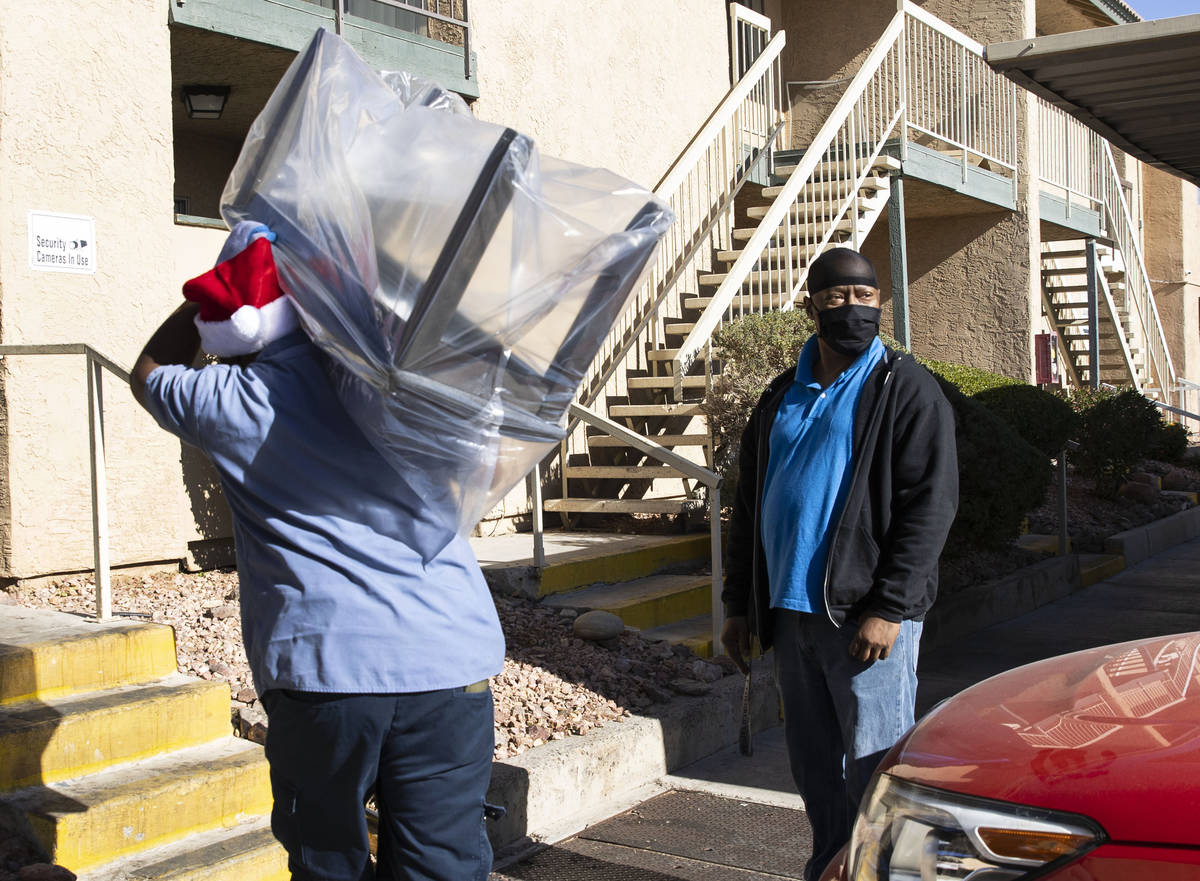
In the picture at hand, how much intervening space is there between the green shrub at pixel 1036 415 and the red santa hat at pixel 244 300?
295 inches

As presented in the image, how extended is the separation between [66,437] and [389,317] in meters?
4.29

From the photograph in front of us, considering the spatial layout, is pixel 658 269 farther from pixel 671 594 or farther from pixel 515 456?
pixel 515 456

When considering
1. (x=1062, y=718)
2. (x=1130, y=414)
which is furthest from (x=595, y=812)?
(x=1130, y=414)

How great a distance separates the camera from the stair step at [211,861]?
3.39 m

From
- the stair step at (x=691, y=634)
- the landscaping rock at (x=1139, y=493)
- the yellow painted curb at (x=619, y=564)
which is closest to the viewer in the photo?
the stair step at (x=691, y=634)

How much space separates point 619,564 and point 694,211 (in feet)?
13.7

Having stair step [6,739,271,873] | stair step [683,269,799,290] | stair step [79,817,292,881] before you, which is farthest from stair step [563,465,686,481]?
stair step [79,817,292,881]

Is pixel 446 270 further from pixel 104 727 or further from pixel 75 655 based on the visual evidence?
pixel 75 655

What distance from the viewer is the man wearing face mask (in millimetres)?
2865

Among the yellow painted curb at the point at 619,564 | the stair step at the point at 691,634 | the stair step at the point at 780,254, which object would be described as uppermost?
the stair step at the point at 780,254

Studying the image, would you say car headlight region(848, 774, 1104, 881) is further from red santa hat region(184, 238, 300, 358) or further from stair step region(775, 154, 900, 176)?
stair step region(775, 154, 900, 176)

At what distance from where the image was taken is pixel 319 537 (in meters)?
2.04

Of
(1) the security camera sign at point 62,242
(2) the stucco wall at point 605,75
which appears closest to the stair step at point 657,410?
(2) the stucco wall at point 605,75

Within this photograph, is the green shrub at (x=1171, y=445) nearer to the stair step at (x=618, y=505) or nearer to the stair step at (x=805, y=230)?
the stair step at (x=805, y=230)
